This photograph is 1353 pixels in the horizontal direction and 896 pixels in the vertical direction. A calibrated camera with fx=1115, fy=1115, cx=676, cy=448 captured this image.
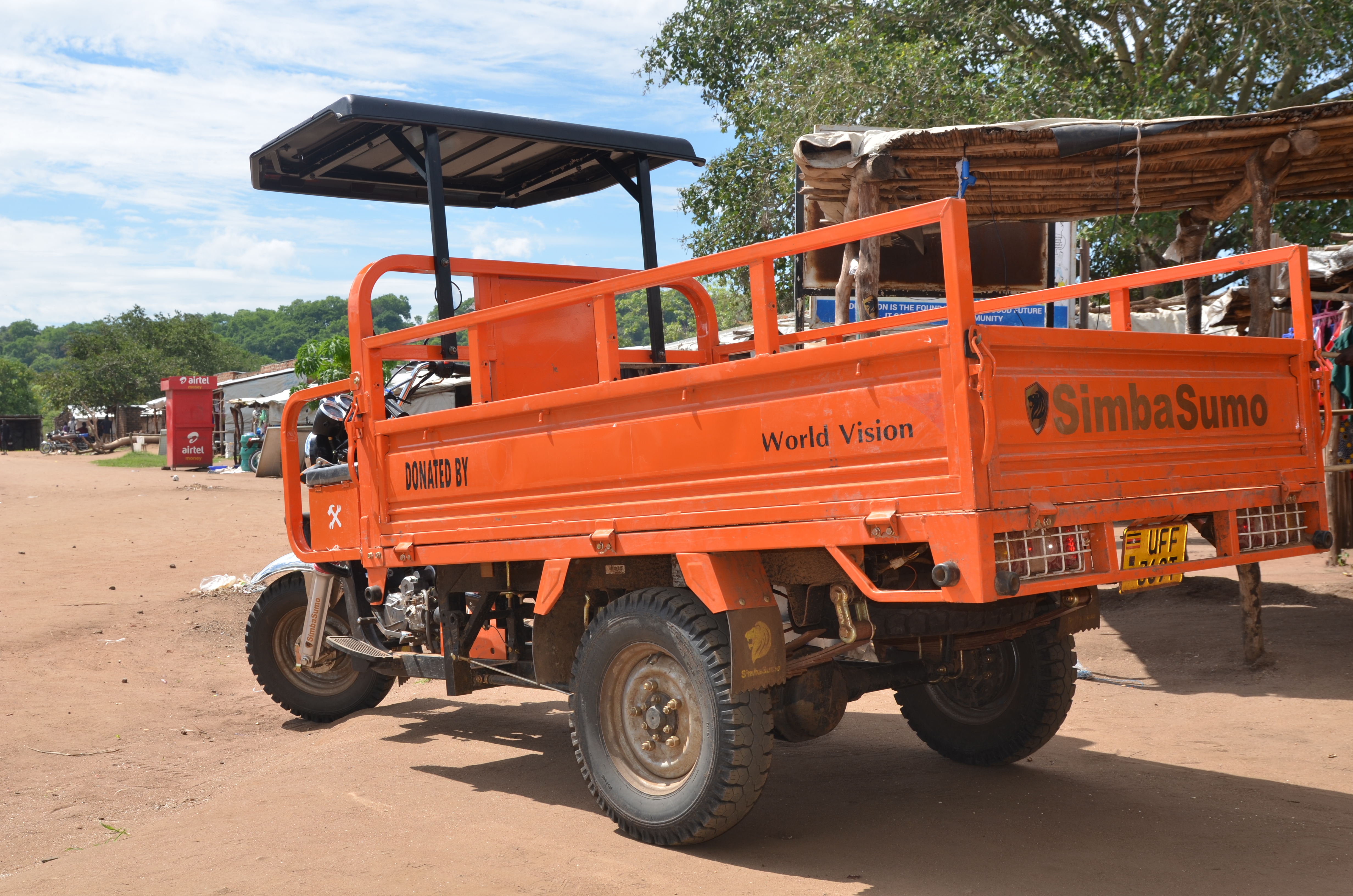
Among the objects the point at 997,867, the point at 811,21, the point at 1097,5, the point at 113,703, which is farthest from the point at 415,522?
the point at 811,21

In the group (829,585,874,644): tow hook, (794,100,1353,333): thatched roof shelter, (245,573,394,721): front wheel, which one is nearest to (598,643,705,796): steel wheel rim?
(829,585,874,644): tow hook

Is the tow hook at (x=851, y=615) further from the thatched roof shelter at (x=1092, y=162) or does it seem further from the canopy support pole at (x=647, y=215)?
the thatched roof shelter at (x=1092, y=162)

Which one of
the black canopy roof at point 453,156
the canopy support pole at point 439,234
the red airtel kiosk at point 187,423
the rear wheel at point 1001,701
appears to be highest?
the red airtel kiosk at point 187,423

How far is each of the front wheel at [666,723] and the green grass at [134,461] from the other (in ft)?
113

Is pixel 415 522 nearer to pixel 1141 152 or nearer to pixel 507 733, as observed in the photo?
pixel 507 733

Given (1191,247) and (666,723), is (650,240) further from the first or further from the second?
(1191,247)

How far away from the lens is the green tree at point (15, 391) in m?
78.8

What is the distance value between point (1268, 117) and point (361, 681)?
20.6ft

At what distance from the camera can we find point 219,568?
40.2 ft

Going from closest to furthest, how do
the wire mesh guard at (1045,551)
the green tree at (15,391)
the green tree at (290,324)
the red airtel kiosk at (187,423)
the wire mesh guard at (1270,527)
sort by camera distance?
1. the wire mesh guard at (1045,551)
2. the wire mesh guard at (1270,527)
3. the red airtel kiosk at (187,423)
4. the green tree at (15,391)
5. the green tree at (290,324)

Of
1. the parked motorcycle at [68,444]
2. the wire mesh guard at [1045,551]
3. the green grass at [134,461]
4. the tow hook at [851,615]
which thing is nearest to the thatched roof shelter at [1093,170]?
the tow hook at [851,615]

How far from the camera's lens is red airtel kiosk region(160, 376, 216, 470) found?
3369 centimetres

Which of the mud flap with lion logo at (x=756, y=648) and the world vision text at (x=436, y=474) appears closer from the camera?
the mud flap with lion logo at (x=756, y=648)

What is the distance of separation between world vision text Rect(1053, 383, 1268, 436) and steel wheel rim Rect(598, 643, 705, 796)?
5.18 feet
